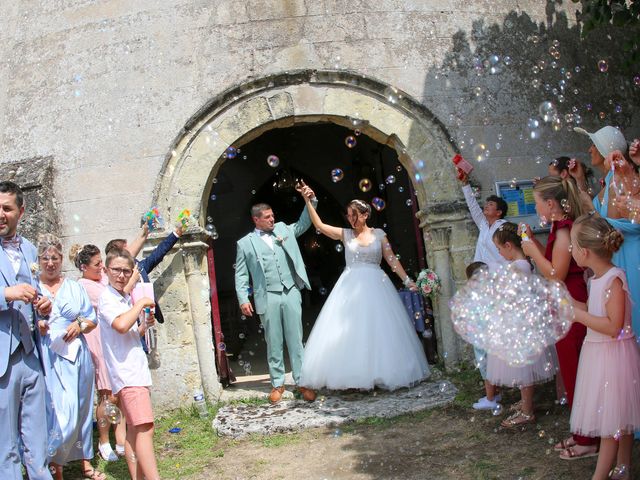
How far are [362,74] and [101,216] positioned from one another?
3103 millimetres

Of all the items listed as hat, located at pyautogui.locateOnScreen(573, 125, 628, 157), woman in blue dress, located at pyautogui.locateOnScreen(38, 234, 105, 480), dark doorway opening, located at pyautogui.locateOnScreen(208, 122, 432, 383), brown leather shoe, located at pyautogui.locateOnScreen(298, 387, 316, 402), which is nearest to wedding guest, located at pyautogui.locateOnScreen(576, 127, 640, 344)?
hat, located at pyautogui.locateOnScreen(573, 125, 628, 157)

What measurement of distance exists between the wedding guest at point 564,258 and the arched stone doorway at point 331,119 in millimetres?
2288

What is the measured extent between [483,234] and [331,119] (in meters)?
2.03

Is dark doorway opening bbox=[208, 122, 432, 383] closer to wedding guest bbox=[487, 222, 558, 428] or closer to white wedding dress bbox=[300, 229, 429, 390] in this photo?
white wedding dress bbox=[300, 229, 429, 390]

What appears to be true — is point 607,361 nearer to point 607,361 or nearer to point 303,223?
point 607,361

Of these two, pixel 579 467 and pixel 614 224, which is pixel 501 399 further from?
pixel 614 224

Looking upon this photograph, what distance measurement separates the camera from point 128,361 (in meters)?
3.99

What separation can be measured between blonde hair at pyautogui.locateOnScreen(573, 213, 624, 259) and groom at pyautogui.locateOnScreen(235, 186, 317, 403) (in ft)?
9.89

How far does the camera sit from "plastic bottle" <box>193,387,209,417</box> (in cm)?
600

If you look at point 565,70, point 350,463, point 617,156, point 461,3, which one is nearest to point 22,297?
point 350,463

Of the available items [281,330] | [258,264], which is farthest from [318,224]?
[281,330]

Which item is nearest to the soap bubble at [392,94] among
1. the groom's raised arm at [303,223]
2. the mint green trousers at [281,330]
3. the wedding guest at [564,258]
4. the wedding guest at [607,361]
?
the groom's raised arm at [303,223]

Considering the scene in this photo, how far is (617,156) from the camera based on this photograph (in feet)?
12.4

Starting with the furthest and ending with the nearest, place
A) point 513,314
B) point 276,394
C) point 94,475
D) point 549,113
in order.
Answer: point 549,113
point 276,394
point 94,475
point 513,314
